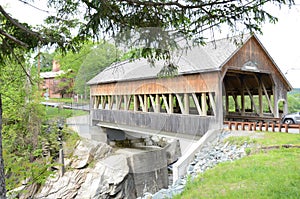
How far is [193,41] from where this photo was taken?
A: 3.09 meters

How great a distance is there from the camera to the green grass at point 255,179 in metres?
3.82

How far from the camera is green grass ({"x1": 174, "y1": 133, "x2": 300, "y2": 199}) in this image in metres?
3.82

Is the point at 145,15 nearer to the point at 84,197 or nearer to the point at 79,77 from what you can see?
the point at 79,77

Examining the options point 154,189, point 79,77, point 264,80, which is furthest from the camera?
point 264,80

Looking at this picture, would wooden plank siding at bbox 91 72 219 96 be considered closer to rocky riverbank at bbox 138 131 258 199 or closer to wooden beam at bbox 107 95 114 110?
wooden beam at bbox 107 95 114 110

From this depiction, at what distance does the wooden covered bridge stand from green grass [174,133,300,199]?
165 cm

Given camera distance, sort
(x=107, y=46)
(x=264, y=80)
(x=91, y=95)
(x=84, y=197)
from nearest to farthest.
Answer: (x=107, y=46) → (x=91, y=95) → (x=84, y=197) → (x=264, y=80)

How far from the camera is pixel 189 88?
271 inches

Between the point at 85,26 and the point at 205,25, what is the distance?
133 cm

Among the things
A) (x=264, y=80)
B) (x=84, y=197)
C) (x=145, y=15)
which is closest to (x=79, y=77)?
(x=145, y=15)

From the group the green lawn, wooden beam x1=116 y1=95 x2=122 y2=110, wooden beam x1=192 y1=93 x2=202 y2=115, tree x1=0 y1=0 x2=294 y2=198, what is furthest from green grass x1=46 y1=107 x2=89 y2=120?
wooden beam x1=192 y1=93 x2=202 y2=115

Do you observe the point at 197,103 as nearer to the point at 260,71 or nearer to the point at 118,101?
the point at 260,71

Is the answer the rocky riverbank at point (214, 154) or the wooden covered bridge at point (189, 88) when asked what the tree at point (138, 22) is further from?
the rocky riverbank at point (214, 154)

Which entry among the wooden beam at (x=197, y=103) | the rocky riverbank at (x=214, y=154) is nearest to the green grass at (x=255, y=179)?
the rocky riverbank at (x=214, y=154)
